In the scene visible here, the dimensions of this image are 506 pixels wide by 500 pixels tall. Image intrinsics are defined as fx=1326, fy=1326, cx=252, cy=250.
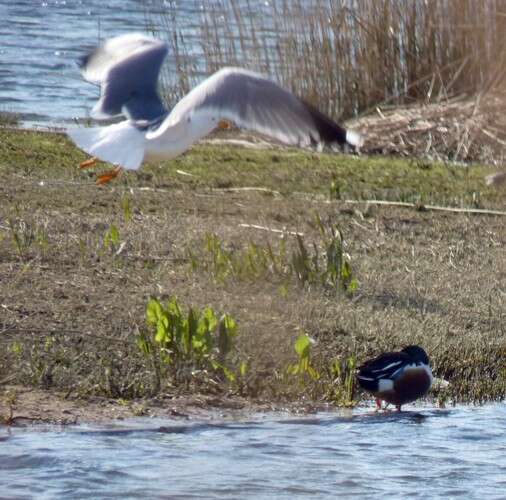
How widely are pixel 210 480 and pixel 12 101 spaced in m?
9.25

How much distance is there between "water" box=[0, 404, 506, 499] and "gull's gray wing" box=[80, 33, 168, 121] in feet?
7.66

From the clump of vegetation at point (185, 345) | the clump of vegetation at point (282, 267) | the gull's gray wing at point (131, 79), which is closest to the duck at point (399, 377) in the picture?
the clump of vegetation at point (185, 345)

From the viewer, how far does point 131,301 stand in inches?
242

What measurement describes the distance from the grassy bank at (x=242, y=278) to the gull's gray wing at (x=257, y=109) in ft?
1.77

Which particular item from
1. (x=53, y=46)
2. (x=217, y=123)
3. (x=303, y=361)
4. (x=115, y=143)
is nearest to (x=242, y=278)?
(x=217, y=123)

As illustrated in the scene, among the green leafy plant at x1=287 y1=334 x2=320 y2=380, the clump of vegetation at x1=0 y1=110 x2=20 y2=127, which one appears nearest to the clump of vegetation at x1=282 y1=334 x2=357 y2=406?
the green leafy plant at x1=287 y1=334 x2=320 y2=380

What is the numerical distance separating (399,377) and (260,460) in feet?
2.42

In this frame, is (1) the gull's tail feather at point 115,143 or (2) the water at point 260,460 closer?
(2) the water at point 260,460

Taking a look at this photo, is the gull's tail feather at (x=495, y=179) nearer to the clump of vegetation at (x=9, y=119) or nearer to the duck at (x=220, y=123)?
the duck at (x=220, y=123)

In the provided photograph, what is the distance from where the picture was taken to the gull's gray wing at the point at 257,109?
20.1 ft

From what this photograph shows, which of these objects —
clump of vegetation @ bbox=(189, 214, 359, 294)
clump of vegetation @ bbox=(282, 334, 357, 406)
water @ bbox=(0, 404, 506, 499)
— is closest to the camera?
water @ bbox=(0, 404, 506, 499)

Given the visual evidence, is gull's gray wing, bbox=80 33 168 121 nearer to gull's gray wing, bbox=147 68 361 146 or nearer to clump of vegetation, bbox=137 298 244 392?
gull's gray wing, bbox=147 68 361 146

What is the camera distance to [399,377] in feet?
17.3

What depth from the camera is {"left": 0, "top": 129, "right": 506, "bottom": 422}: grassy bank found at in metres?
5.46
